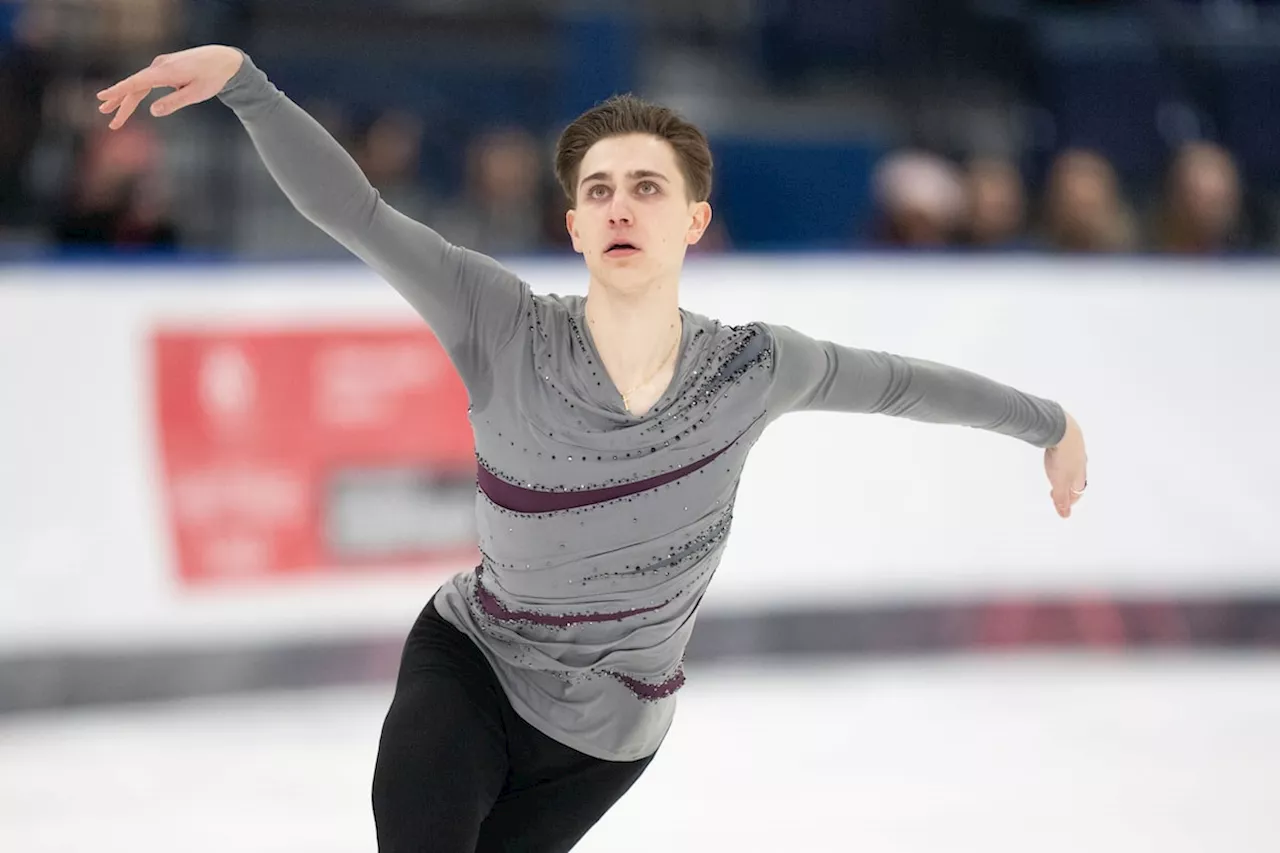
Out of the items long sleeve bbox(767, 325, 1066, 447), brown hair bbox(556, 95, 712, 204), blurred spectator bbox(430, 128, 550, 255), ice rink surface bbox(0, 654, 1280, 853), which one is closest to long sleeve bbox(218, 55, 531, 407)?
brown hair bbox(556, 95, 712, 204)

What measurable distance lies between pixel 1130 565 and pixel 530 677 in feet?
13.4

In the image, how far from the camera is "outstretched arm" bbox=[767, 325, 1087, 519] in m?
2.36

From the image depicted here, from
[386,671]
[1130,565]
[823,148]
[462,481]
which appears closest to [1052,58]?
[823,148]

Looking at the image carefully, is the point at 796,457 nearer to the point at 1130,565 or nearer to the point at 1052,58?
the point at 1130,565

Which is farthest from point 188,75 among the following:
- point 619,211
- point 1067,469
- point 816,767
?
point 816,767

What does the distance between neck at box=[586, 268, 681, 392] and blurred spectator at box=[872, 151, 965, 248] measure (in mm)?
3744

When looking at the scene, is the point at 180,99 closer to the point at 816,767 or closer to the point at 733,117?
the point at 816,767

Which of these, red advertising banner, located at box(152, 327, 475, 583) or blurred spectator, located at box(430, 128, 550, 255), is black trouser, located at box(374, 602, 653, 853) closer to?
red advertising banner, located at box(152, 327, 475, 583)

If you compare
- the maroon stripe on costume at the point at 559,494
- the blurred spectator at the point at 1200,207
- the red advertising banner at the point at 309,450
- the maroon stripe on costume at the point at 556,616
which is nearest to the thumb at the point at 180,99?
the maroon stripe on costume at the point at 559,494

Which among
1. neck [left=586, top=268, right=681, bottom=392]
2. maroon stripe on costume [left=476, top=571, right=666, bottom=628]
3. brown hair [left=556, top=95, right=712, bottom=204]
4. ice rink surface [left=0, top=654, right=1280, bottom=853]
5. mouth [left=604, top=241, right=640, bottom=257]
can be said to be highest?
brown hair [left=556, top=95, right=712, bottom=204]

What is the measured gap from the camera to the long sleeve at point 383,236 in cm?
196

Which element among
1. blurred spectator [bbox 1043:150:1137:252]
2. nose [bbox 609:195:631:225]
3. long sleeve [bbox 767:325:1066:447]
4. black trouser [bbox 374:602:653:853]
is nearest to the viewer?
black trouser [bbox 374:602:653:853]

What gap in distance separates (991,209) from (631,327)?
4278 millimetres

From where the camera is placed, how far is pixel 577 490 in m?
2.20
